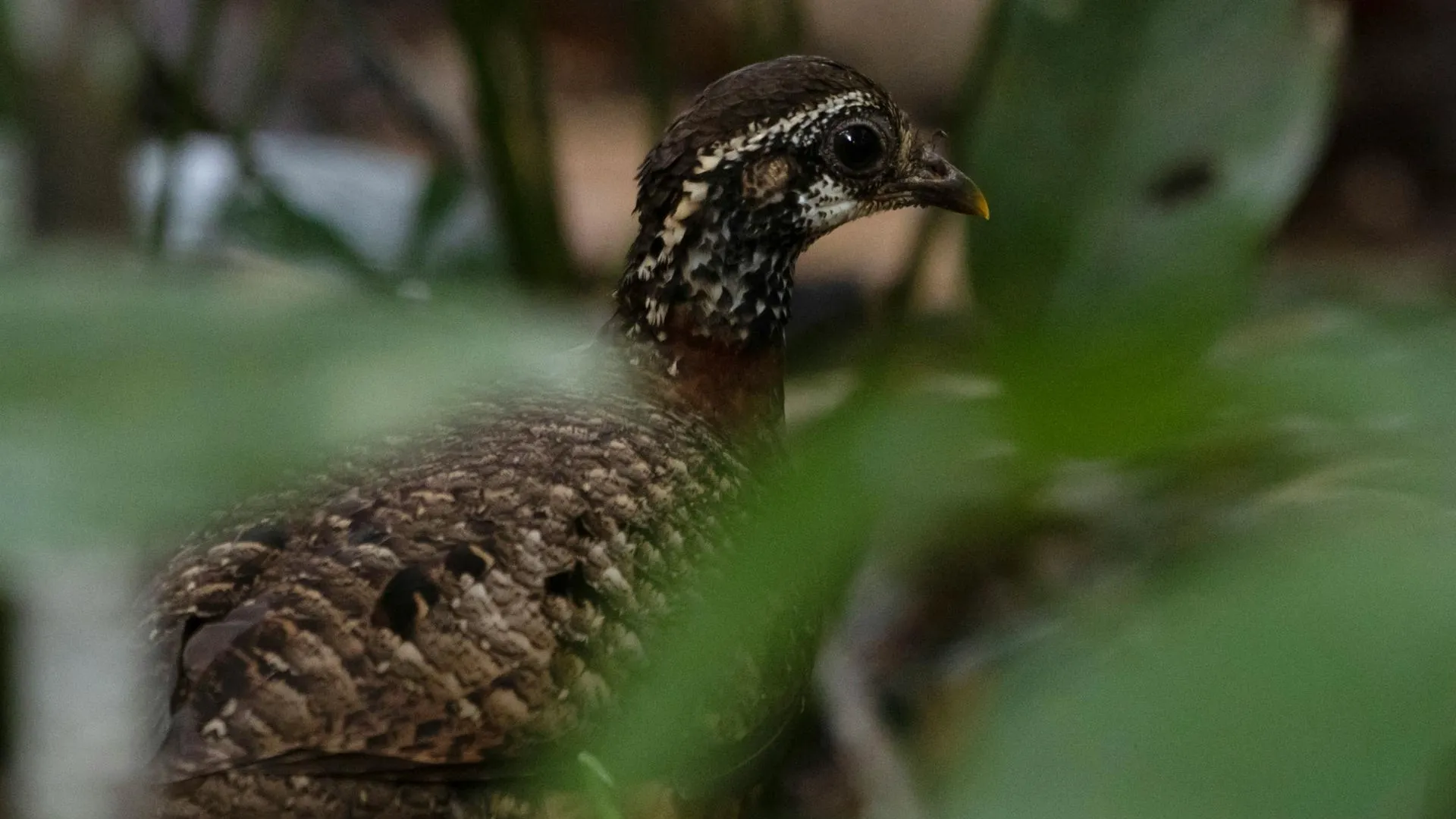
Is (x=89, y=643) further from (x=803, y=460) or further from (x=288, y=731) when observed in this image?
(x=288, y=731)

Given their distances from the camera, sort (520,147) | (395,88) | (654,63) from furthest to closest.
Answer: (395,88)
(520,147)
(654,63)

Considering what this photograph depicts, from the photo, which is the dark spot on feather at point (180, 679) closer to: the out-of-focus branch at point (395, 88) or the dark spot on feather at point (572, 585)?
the dark spot on feather at point (572, 585)

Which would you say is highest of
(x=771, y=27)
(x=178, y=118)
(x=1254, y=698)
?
(x=1254, y=698)

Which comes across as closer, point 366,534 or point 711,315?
point 366,534

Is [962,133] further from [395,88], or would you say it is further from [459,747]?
[459,747]

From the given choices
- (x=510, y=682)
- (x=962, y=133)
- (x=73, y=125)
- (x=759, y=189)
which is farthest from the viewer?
(x=962, y=133)

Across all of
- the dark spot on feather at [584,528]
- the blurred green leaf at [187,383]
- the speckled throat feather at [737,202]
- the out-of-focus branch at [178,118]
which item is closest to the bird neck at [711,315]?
the speckled throat feather at [737,202]

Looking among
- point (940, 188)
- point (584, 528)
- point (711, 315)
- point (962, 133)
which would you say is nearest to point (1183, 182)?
point (940, 188)
